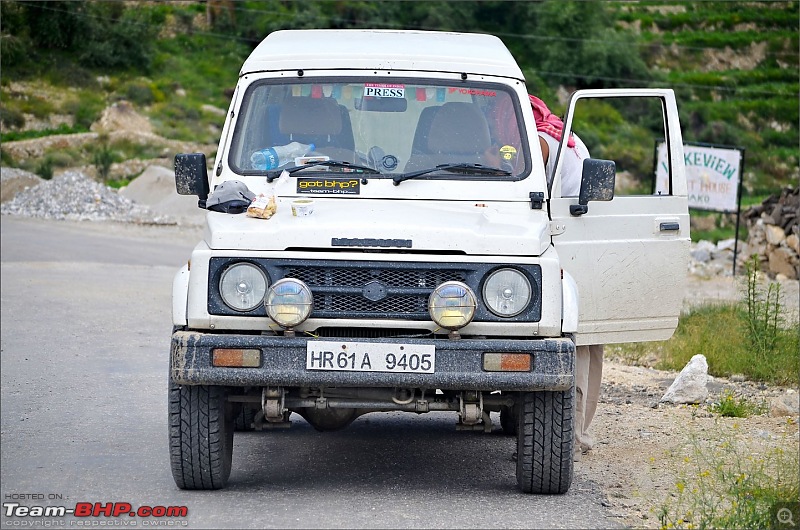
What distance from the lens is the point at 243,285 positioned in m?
5.55

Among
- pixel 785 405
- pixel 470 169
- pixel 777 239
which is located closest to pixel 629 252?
pixel 470 169

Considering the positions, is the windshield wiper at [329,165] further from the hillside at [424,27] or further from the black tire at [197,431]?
the hillside at [424,27]

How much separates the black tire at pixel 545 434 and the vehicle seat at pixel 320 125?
64.8 inches

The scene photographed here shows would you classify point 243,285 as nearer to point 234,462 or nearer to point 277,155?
point 277,155

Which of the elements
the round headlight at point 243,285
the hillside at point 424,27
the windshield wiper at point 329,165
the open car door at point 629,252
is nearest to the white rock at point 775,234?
the open car door at point 629,252

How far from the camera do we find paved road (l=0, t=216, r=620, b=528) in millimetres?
5547

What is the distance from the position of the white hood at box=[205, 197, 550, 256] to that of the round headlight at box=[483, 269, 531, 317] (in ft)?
0.33

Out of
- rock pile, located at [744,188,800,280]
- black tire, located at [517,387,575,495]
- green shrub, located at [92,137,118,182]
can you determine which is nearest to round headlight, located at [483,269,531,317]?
black tire, located at [517,387,575,495]

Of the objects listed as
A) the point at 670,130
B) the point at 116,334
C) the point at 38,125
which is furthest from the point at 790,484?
the point at 38,125

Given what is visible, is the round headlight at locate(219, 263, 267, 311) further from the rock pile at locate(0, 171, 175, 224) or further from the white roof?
the rock pile at locate(0, 171, 175, 224)

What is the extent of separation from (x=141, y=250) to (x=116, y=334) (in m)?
9.09

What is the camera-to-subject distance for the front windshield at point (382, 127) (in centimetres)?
646

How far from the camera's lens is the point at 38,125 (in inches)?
1892

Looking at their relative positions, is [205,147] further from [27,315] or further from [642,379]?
[642,379]
